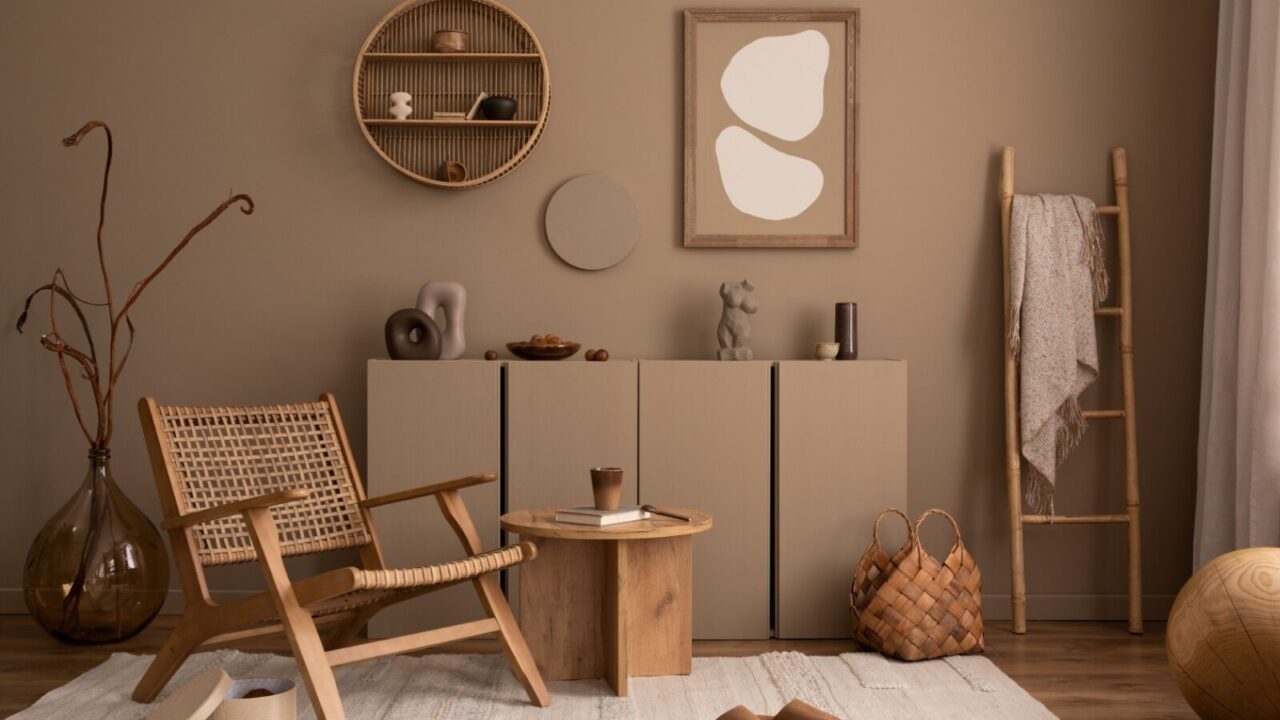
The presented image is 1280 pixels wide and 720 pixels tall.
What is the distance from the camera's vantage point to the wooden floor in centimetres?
273

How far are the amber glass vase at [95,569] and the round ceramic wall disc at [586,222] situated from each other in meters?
1.57

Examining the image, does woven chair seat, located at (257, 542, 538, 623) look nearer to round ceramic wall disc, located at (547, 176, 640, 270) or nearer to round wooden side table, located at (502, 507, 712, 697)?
round wooden side table, located at (502, 507, 712, 697)

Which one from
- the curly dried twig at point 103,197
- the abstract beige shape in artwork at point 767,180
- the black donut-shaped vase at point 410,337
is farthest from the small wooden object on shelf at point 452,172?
the curly dried twig at point 103,197

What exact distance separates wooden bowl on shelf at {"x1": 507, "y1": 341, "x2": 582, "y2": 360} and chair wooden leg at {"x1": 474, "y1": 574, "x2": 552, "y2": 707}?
2.98ft

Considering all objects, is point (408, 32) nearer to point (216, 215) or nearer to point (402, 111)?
point (402, 111)

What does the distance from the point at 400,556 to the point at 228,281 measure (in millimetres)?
1122

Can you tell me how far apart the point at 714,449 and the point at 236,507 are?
147 cm

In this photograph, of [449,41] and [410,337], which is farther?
[449,41]

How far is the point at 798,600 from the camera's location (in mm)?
3350

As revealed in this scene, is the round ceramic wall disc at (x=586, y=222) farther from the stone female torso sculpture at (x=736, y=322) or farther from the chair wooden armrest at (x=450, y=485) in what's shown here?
the chair wooden armrest at (x=450, y=485)

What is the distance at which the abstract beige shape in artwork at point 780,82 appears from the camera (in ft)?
12.0

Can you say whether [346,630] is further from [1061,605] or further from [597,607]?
[1061,605]

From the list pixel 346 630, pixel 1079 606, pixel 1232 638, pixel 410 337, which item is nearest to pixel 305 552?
pixel 346 630

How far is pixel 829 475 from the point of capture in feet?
11.0
